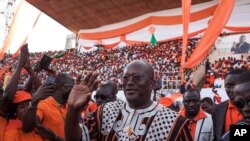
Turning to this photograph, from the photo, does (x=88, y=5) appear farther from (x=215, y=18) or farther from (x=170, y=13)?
(x=215, y=18)

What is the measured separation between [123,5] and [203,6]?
517 centimetres

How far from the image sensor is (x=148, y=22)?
22.1m

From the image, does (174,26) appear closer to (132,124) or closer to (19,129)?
(19,129)

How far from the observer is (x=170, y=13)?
69.9 feet

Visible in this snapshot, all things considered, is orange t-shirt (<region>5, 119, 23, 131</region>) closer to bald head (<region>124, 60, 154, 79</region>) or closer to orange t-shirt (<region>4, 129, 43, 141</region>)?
orange t-shirt (<region>4, 129, 43, 141</region>)

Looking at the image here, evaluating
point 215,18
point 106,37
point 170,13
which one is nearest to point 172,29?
point 170,13

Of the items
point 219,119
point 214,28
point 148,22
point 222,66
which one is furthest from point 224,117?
point 148,22

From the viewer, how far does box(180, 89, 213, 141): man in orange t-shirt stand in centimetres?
309

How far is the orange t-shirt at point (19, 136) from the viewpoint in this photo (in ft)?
8.84

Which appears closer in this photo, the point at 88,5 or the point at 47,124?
the point at 47,124

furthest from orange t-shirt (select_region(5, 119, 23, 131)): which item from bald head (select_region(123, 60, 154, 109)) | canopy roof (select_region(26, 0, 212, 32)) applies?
canopy roof (select_region(26, 0, 212, 32))

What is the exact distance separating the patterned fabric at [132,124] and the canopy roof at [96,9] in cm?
1892

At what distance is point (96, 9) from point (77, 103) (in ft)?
72.9

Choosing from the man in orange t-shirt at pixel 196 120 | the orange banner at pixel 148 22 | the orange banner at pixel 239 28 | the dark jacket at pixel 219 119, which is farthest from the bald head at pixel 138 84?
the orange banner at pixel 148 22
